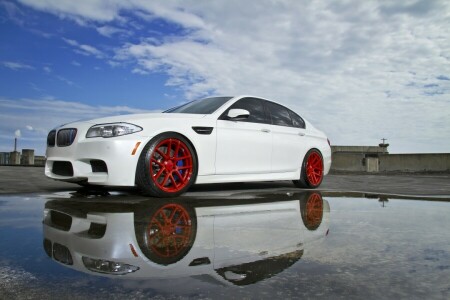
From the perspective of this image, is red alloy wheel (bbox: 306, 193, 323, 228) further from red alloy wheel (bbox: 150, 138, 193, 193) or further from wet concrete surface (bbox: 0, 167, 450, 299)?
red alloy wheel (bbox: 150, 138, 193, 193)

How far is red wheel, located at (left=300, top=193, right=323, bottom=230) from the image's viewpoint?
3.40 m

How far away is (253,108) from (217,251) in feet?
13.7

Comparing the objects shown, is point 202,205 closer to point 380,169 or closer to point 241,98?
point 241,98

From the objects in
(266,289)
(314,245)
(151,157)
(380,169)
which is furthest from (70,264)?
(380,169)

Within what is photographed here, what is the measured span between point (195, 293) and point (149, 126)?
3.40 meters

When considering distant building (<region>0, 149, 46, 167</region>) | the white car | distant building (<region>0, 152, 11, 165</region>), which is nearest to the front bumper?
the white car

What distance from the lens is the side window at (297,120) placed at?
7139mm

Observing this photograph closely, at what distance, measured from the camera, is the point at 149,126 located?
15.9ft

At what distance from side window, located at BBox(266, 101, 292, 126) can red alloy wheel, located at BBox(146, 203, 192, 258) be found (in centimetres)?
311

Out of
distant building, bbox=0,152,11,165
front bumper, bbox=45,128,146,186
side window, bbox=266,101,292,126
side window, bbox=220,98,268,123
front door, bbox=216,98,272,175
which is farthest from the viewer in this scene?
distant building, bbox=0,152,11,165

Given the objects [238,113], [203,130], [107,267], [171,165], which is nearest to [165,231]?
[107,267]

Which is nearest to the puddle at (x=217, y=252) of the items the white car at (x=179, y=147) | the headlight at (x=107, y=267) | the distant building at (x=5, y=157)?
the headlight at (x=107, y=267)

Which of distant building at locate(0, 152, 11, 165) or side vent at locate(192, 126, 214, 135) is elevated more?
distant building at locate(0, 152, 11, 165)

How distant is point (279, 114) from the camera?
6.82 meters
